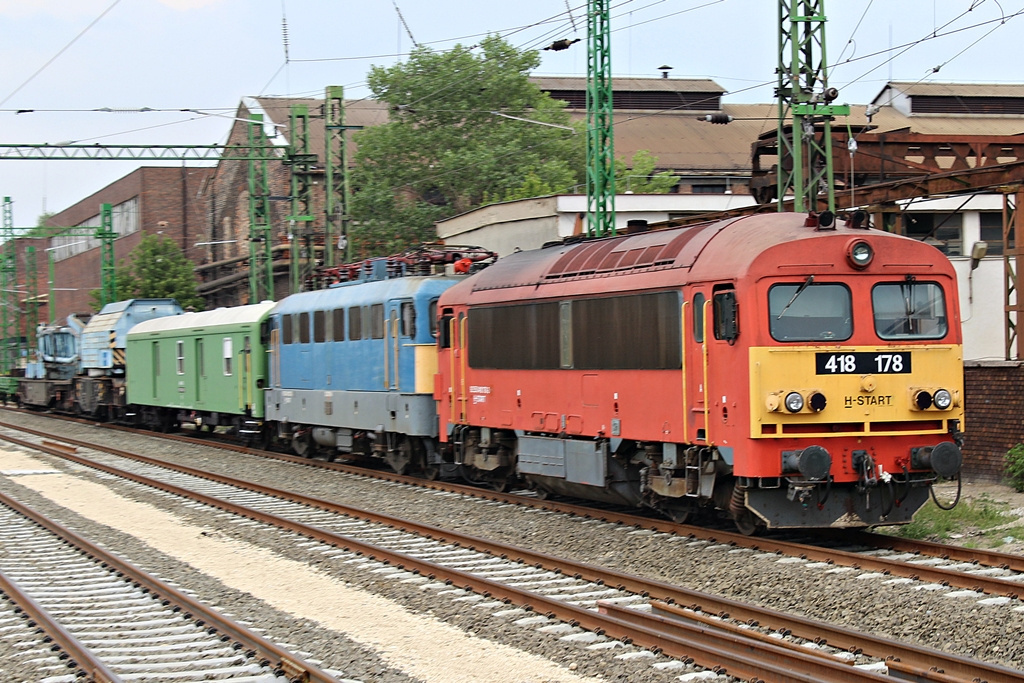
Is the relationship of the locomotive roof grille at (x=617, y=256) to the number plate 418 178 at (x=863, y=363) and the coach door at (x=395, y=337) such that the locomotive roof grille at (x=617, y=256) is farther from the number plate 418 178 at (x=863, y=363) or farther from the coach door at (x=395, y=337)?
the coach door at (x=395, y=337)

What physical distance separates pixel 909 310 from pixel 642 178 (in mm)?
44594

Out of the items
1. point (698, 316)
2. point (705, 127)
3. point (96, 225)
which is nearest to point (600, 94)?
point (698, 316)

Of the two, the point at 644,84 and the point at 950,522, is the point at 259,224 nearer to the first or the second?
the point at 644,84

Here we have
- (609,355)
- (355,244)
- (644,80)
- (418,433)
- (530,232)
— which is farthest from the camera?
(644,80)

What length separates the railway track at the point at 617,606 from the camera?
24.2 feet

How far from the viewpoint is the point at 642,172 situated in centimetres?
5716

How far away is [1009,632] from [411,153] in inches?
1942

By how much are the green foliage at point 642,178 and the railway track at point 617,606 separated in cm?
4031

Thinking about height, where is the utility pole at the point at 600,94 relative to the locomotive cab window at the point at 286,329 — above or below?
above

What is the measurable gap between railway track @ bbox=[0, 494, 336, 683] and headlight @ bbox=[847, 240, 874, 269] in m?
6.55

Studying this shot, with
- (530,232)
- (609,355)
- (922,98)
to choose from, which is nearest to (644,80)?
(922,98)

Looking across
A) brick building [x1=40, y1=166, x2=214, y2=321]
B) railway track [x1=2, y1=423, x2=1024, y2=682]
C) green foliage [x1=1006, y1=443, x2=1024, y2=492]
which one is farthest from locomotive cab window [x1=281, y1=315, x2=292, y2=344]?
brick building [x1=40, y1=166, x2=214, y2=321]

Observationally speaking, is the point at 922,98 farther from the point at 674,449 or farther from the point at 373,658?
the point at 373,658

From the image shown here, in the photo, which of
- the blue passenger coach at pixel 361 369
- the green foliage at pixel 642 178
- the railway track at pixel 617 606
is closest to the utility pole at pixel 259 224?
the blue passenger coach at pixel 361 369
